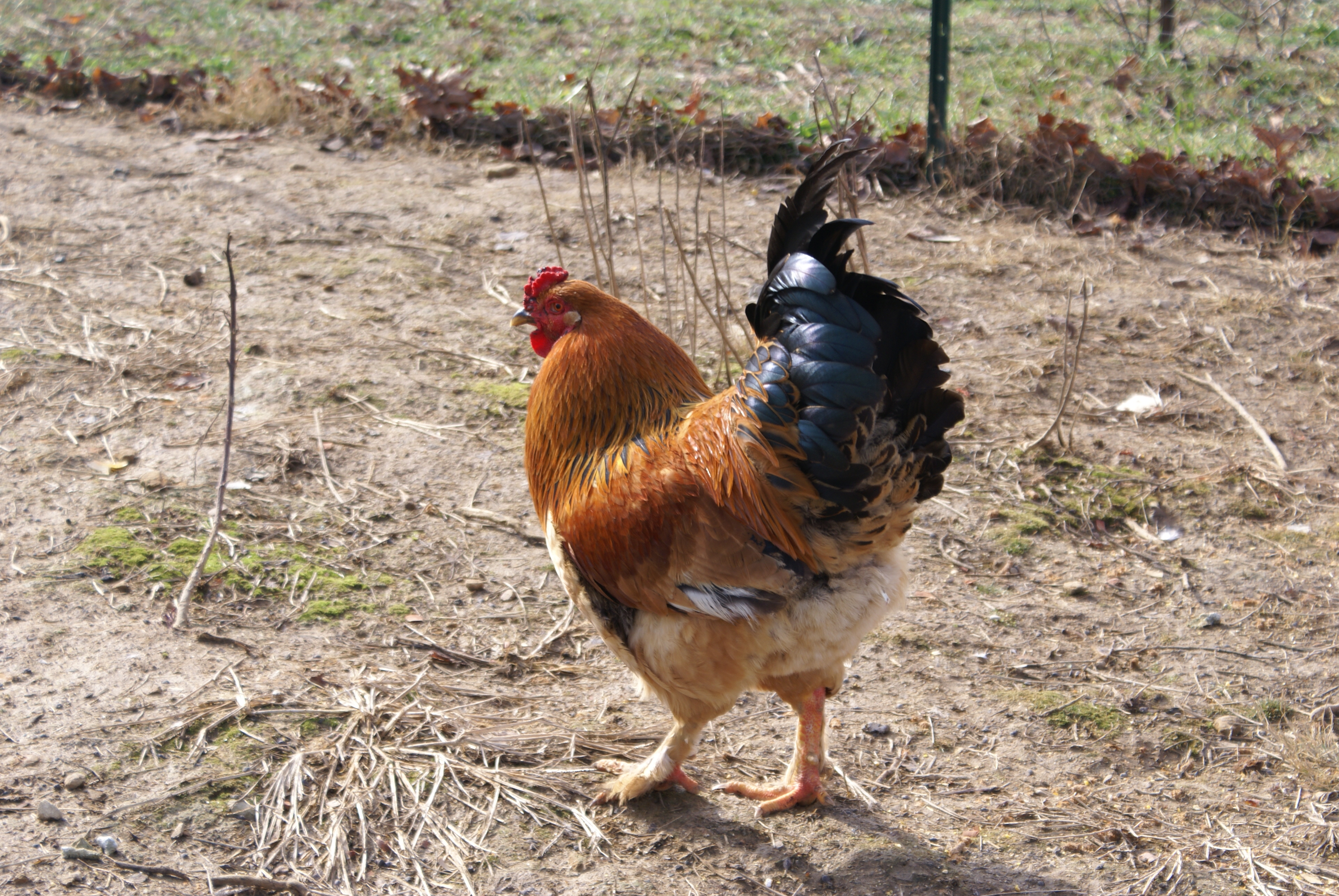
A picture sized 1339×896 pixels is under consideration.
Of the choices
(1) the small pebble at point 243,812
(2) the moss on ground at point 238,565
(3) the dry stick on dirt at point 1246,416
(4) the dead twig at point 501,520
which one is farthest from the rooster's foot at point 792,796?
(3) the dry stick on dirt at point 1246,416

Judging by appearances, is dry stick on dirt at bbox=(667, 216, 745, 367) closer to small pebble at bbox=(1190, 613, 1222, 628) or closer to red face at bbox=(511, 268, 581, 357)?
red face at bbox=(511, 268, 581, 357)

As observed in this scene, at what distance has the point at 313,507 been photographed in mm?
4379

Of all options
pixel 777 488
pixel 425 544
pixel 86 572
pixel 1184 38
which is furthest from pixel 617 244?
pixel 1184 38

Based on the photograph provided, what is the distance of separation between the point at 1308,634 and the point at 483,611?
3.00 m

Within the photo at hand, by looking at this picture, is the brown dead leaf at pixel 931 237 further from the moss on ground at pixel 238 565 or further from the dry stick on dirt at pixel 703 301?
the moss on ground at pixel 238 565

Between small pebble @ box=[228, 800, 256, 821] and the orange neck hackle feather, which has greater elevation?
the orange neck hackle feather

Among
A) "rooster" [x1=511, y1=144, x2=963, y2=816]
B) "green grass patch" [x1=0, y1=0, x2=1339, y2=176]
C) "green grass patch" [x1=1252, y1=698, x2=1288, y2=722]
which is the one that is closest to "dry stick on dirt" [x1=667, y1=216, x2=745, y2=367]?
"rooster" [x1=511, y1=144, x2=963, y2=816]

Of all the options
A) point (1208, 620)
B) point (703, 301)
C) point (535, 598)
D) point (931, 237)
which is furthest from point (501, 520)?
point (931, 237)

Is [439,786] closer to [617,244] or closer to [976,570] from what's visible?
[976,570]

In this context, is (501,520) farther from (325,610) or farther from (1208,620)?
(1208,620)

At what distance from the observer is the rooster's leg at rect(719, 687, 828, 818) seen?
3.14 m

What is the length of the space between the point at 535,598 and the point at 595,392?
1245mm

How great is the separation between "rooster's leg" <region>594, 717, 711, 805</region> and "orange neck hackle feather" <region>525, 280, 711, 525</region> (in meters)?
0.74

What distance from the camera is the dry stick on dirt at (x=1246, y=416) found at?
15.8ft
